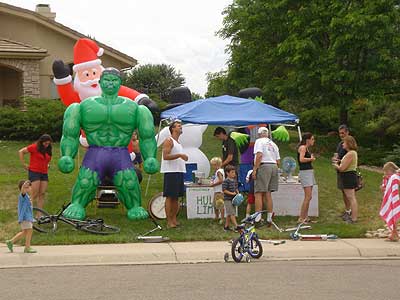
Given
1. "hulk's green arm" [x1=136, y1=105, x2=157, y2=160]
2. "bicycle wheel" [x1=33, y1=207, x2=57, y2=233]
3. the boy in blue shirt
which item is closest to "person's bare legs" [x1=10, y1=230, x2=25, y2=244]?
the boy in blue shirt

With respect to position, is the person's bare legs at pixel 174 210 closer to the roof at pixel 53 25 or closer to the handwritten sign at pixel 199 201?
the handwritten sign at pixel 199 201

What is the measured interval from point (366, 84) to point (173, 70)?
2824 cm

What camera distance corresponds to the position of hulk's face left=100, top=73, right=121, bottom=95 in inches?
433

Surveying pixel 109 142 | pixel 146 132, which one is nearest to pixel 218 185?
pixel 146 132

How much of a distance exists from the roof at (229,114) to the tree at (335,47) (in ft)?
29.7

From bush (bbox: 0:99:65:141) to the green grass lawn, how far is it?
4331 mm

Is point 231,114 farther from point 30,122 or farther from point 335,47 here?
point 30,122

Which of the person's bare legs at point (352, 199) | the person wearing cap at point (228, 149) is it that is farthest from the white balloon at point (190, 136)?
the person's bare legs at point (352, 199)

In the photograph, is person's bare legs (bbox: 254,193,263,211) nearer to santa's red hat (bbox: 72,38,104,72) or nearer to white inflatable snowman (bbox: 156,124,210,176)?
white inflatable snowman (bbox: 156,124,210,176)

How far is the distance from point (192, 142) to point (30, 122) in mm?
9538

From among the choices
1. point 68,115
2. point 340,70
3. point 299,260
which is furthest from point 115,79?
point 340,70

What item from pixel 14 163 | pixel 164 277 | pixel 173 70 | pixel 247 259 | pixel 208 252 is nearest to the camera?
pixel 164 277

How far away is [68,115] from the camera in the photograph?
10.9 metres

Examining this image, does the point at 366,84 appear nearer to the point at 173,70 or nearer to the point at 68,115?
the point at 68,115
